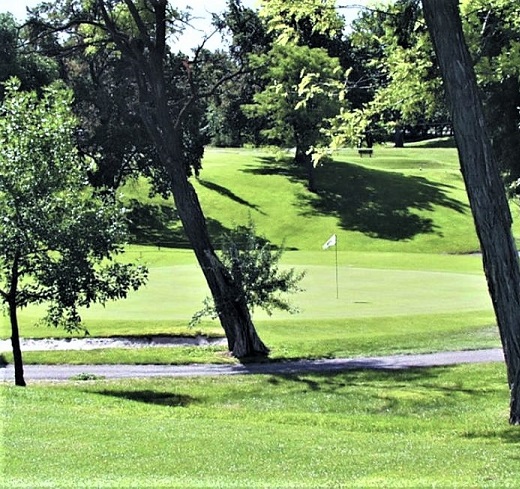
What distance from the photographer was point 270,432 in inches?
387

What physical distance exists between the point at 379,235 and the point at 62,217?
40.9 m

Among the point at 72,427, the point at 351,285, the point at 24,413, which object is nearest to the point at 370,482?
the point at 72,427

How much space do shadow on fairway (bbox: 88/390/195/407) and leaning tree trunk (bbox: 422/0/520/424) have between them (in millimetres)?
6075

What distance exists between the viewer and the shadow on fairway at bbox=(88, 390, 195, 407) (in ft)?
47.1

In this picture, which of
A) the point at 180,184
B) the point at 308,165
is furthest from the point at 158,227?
the point at 180,184

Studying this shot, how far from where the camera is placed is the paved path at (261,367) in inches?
708

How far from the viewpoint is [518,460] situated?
7863 mm

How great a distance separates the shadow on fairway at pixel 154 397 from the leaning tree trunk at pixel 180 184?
5.03 m

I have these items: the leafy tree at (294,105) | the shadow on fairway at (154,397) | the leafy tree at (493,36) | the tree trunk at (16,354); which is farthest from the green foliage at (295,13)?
the leafy tree at (294,105)

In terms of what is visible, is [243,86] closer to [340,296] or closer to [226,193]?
[226,193]

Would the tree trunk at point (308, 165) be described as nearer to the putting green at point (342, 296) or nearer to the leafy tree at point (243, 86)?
the leafy tree at point (243, 86)

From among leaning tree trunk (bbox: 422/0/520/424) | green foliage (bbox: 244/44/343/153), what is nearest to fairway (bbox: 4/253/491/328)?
leaning tree trunk (bbox: 422/0/520/424)

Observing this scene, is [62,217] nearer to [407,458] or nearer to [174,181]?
[174,181]

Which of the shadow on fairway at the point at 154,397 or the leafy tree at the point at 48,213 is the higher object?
the leafy tree at the point at 48,213
